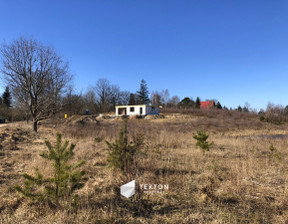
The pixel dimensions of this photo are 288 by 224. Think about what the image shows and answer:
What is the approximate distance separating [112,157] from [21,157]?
3660 mm

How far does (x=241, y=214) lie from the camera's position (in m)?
2.45

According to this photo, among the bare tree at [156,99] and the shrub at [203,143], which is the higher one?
the bare tree at [156,99]

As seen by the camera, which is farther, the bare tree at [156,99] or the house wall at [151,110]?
the bare tree at [156,99]

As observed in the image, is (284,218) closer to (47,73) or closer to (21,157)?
(21,157)

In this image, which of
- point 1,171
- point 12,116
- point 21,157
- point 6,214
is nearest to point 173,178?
point 6,214

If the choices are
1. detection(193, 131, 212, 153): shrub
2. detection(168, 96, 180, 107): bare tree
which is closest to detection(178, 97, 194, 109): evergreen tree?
detection(168, 96, 180, 107): bare tree
